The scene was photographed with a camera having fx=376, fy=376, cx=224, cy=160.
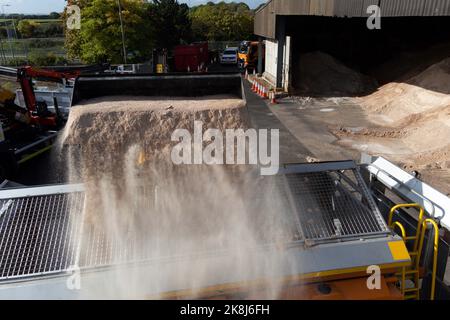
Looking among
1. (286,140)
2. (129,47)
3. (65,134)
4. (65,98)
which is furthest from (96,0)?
(65,134)

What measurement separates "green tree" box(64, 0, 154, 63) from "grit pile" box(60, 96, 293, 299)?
2443cm

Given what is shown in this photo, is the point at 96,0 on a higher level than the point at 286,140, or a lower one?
higher

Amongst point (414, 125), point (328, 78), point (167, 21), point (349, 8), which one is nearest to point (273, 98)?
point (328, 78)

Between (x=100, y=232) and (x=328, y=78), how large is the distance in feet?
61.1

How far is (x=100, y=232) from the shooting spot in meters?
3.43

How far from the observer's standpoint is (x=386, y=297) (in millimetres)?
3154

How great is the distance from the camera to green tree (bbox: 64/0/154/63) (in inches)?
1019

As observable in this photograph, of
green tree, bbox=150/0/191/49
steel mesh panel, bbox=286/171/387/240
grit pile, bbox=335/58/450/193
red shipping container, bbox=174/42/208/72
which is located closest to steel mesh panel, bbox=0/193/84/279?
steel mesh panel, bbox=286/171/387/240

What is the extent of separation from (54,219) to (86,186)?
43 cm

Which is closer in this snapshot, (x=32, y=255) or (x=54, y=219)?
(x=32, y=255)

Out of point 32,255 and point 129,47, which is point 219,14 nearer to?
point 129,47

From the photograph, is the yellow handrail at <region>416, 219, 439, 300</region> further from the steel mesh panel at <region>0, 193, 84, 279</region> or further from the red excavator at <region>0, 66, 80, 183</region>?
the red excavator at <region>0, 66, 80, 183</region>
